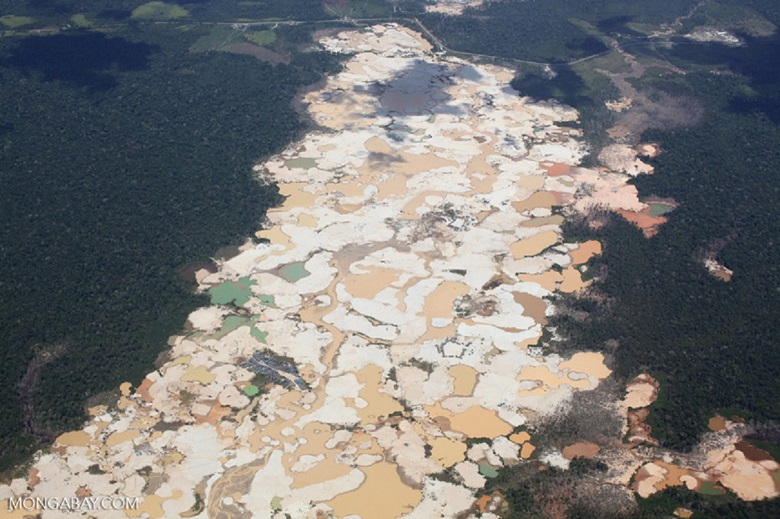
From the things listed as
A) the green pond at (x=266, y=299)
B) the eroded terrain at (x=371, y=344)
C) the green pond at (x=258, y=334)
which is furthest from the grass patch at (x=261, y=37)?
the green pond at (x=258, y=334)

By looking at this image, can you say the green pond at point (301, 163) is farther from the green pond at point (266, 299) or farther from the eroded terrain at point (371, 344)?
the green pond at point (266, 299)

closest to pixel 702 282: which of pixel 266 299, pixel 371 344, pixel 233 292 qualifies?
pixel 371 344

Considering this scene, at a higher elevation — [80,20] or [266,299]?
[80,20]

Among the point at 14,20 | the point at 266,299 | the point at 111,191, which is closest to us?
the point at 266,299

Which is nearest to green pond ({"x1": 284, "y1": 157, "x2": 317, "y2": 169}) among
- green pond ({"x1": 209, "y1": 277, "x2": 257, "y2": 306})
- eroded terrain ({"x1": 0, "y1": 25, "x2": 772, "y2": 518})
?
eroded terrain ({"x1": 0, "y1": 25, "x2": 772, "y2": 518})

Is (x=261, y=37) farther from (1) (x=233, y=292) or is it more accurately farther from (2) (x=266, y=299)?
(2) (x=266, y=299)

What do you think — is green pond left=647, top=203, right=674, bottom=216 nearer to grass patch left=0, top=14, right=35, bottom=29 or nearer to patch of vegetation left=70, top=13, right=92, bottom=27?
patch of vegetation left=70, top=13, right=92, bottom=27

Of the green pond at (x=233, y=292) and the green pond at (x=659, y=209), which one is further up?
the green pond at (x=659, y=209)
